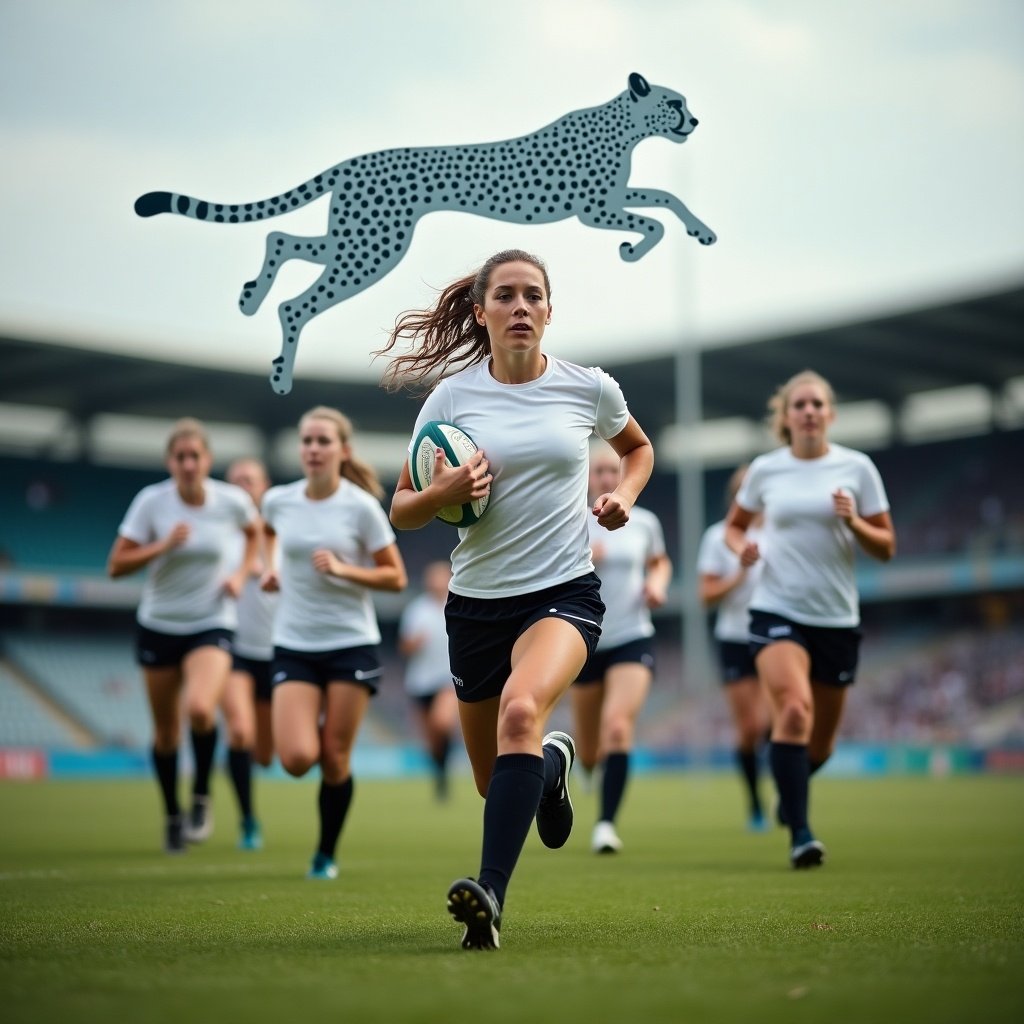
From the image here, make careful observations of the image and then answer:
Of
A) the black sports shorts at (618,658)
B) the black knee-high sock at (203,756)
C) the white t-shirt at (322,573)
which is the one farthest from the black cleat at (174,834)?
the black sports shorts at (618,658)

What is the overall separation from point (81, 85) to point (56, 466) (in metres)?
37.1

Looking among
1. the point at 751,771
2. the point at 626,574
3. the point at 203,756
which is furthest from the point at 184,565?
the point at 751,771

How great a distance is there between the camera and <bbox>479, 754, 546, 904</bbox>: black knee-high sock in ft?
14.5

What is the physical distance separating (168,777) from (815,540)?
475 cm

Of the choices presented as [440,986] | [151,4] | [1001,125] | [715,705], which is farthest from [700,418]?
[440,986]

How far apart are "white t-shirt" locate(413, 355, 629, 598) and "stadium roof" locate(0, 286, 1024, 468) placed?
2869cm

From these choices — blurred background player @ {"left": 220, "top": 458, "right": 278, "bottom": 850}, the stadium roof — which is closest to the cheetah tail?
blurred background player @ {"left": 220, "top": 458, "right": 278, "bottom": 850}

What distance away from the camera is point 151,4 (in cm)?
732

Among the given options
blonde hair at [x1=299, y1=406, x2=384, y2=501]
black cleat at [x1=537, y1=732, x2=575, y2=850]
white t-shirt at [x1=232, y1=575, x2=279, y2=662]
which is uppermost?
blonde hair at [x1=299, y1=406, x2=384, y2=501]

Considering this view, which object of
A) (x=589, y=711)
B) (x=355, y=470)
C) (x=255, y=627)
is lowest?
(x=589, y=711)

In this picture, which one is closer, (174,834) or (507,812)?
(507,812)

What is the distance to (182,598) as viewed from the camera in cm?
966

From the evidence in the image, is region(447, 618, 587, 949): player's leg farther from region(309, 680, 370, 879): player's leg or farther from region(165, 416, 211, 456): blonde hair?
region(165, 416, 211, 456): blonde hair

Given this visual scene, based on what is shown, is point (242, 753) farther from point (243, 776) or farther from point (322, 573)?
point (322, 573)
